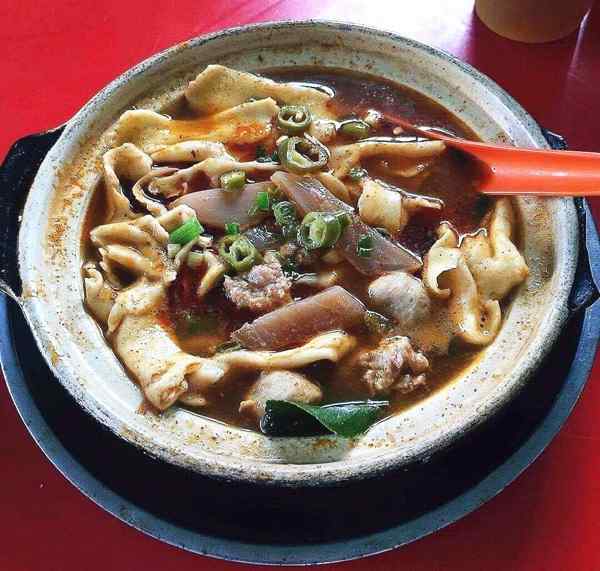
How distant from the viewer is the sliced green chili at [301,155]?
2666mm

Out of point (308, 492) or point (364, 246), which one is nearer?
point (308, 492)

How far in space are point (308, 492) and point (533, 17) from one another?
2743 mm

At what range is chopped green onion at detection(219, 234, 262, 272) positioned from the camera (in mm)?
2457

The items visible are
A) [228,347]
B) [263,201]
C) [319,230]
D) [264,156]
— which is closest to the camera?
[228,347]

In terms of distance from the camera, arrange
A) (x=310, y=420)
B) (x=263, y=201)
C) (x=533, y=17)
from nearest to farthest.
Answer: (x=310, y=420), (x=263, y=201), (x=533, y=17)

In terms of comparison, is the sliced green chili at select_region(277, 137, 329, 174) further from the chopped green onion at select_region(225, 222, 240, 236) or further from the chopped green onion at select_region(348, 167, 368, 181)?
the chopped green onion at select_region(225, 222, 240, 236)

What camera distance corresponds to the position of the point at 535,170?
2559 millimetres

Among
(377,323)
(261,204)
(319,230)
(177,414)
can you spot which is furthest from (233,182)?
(177,414)

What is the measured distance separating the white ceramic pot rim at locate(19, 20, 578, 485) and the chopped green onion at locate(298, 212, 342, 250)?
68 cm

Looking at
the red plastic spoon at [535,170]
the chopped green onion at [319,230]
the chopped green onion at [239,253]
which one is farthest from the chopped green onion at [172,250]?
the red plastic spoon at [535,170]

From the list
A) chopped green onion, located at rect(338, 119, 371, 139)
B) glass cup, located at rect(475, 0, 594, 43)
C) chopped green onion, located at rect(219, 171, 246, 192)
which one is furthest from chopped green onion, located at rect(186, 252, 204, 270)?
glass cup, located at rect(475, 0, 594, 43)

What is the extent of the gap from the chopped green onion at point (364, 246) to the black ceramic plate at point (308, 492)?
66cm

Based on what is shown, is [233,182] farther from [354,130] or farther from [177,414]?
[177,414]

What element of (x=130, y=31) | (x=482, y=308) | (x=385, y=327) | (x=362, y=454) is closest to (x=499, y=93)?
(x=482, y=308)
